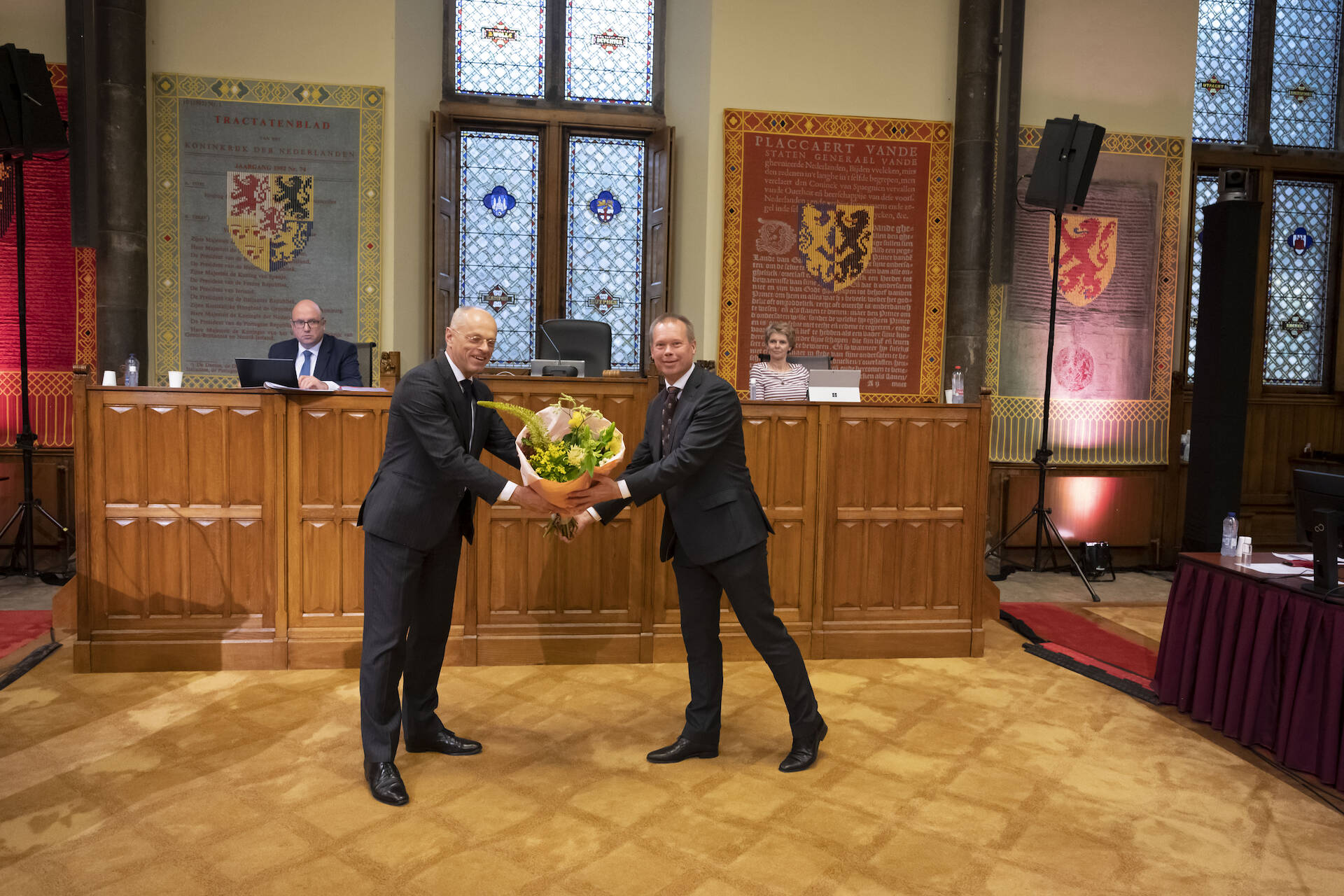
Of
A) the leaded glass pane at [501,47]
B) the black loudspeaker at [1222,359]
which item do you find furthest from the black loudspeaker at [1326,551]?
the leaded glass pane at [501,47]

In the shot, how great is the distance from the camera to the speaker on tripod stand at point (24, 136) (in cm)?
582

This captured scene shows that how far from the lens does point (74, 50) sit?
6430 mm

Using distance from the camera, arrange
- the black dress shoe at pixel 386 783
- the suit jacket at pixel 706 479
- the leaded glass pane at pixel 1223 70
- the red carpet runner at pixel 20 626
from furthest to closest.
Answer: the leaded glass pane at pixel 1223 70
the red carpet runner at pixel 20 626
the suit jacket at pixel 706 479
the black dress shoe at pixel 386 783

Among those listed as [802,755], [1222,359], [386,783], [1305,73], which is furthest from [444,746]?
[1305,73]

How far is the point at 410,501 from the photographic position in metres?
3.15

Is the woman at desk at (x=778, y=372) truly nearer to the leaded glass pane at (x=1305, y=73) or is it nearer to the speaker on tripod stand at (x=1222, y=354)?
the speaker on tripod stand at (x=1222, y=354)

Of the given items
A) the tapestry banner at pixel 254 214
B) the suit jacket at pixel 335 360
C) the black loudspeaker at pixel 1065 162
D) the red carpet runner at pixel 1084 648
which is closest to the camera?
the red carpet runner at pixel 1084 648

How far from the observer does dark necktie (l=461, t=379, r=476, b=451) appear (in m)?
3.33

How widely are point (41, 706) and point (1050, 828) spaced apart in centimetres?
410

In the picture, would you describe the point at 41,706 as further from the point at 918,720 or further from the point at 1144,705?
the point at 1144,705

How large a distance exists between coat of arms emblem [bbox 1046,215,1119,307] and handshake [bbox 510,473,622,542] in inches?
225

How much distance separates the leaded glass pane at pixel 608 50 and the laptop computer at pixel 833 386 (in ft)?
12.8

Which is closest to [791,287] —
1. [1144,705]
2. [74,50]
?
[1144,705]

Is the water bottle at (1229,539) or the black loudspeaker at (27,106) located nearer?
the water bottle at (1229,539)
